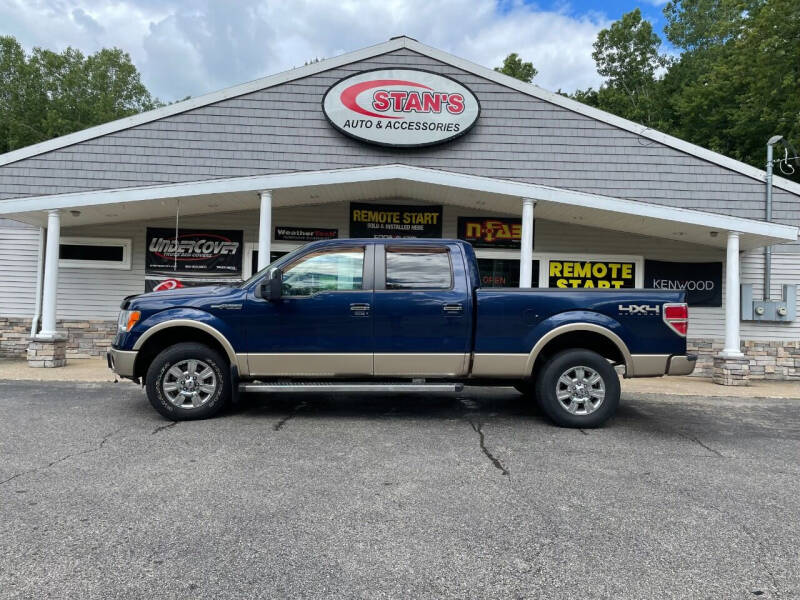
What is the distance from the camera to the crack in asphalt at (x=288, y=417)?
18.1ft

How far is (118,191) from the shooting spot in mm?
9336

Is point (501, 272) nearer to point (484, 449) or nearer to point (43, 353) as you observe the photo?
point (484, 449)

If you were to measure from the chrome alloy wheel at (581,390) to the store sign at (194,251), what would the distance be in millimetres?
8015

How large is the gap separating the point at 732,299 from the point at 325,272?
7755 mm

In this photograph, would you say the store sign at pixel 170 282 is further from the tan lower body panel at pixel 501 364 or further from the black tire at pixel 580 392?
the black tire at pixel 580 392

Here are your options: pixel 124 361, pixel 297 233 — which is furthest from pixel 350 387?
pixel 297 233

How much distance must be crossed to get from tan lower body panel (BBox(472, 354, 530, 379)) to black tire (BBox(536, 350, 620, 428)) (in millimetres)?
249

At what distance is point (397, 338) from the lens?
18.7 ft

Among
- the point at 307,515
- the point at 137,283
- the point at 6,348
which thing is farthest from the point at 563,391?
the point at 6,348

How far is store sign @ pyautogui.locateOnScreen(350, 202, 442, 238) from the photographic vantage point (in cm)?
1158

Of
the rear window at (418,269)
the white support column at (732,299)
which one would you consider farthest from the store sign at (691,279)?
the rear window at (418,269)

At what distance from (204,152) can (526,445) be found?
896 cm

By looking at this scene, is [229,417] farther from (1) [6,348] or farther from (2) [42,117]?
(2) [42,117]

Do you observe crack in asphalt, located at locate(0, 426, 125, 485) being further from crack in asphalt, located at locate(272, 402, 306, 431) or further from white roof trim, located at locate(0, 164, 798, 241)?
white roof trim, located at locate(0, 164, 798, 241)
